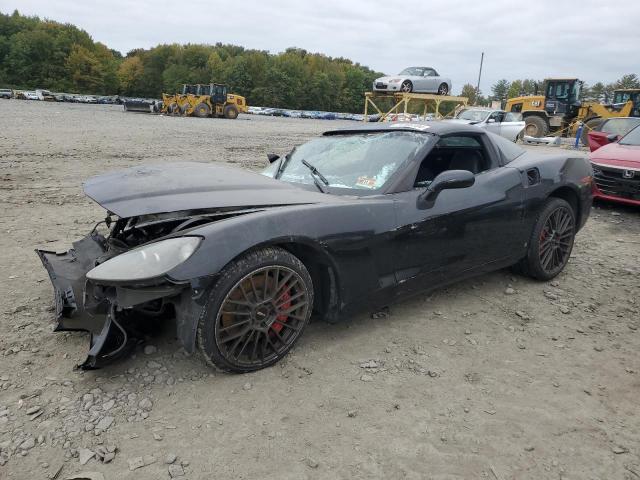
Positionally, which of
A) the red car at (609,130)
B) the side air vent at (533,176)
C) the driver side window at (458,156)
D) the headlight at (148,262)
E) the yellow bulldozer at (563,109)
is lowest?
the headlight at (148,262)

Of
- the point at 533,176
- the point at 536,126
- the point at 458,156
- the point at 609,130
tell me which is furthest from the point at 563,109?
the point at 458,156

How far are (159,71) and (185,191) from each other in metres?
95.1

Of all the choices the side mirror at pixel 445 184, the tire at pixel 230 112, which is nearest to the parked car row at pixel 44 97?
the tire at pixel 230 112

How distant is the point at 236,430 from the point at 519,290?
2746 mm

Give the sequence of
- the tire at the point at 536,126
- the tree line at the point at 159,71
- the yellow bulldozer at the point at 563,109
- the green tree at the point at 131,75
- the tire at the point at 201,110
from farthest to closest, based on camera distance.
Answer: the green tree at the point at 131,75
the tree line at the point at 159,71
the tire at the point at 201,110
the tire at the point at 536,126
the yellow bulldozer at the point at 563,109

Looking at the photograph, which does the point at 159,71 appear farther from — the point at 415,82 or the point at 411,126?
the point at 411,126

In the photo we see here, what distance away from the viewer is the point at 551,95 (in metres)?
22.2

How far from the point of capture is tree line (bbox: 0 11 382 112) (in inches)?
2904

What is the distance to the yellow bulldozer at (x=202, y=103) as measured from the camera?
106ft

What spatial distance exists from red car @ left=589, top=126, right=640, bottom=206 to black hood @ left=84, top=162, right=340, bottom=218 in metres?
5.52

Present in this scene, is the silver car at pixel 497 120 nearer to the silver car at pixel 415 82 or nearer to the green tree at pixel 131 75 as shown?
the silver car at pixel 415 82

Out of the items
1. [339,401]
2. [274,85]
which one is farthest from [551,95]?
[274,85]

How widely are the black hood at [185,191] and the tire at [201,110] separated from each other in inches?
1213

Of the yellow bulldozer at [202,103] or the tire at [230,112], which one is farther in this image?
the tire at [230,112]
